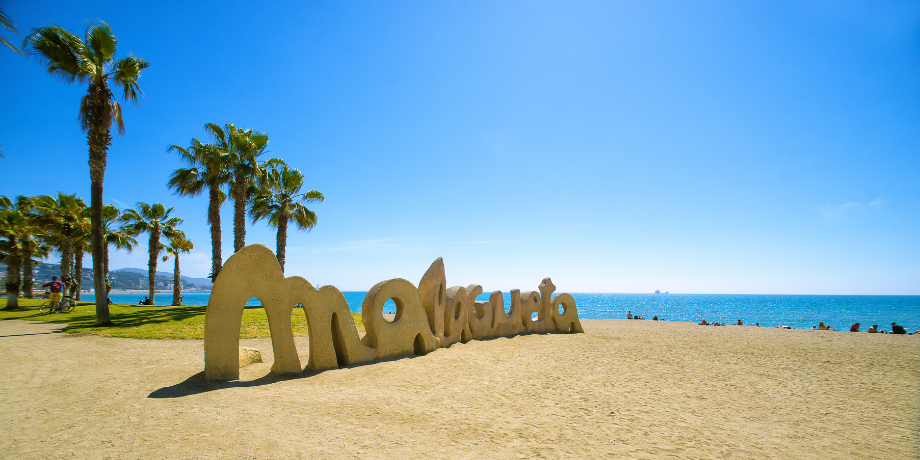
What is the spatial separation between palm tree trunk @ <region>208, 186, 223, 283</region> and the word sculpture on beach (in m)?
13.9

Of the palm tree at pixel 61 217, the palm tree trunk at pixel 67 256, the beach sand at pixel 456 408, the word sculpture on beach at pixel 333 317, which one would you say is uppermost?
the palm tree at pixel 61 217

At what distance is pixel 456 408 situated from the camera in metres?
6.38

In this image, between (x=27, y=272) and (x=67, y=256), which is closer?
(x=67, y=256)

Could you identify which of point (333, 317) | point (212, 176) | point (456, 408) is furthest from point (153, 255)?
point (456, 408)

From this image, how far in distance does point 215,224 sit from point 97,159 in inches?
252

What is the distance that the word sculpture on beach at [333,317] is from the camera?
7637 millimetres

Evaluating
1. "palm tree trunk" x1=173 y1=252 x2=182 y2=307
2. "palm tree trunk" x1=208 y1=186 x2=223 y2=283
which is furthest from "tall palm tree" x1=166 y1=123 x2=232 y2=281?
"palm tree trunk" x1=173 y1=252 x2=182 y2=307

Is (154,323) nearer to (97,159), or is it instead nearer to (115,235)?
(97,159)

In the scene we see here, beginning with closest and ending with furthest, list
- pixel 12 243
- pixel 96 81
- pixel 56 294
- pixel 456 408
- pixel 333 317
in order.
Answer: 1. pixel 456 408
2. pixel 333 317
3. pixel 96 81
4. pixel 56 294
5. pixel 12 243

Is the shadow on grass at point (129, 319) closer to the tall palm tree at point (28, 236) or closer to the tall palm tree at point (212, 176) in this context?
the tall palm tree at point (212, 176)

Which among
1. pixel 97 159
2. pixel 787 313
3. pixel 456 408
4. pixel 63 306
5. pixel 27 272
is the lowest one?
pixel 787 313

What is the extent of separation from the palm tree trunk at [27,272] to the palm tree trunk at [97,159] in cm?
2079

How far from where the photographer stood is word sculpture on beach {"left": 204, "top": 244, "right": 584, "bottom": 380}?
301 inches

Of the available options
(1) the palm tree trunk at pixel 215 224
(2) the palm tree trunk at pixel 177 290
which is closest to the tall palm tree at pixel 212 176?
(1) the palm tree trunk at pixel 215 224
